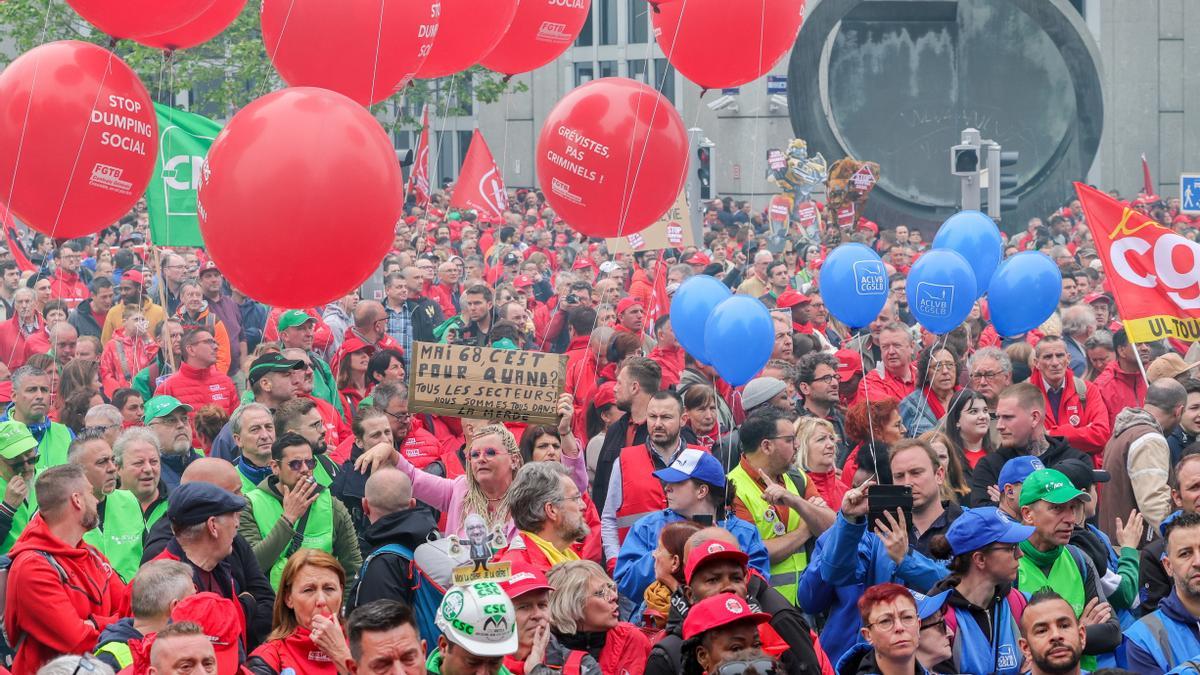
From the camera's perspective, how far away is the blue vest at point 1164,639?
5.73m

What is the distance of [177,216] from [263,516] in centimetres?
460

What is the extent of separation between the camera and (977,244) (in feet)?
40.2

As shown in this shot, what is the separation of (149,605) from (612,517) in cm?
269

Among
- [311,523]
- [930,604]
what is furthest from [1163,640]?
[311,523]

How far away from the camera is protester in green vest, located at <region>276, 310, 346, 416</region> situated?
406 inches

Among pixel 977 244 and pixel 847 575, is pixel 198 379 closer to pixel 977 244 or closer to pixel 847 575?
pixel 847 575

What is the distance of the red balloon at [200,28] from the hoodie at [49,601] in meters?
2.52

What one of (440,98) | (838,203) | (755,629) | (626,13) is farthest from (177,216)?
(626,13)

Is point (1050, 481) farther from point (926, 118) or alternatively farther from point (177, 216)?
point (926, 118)

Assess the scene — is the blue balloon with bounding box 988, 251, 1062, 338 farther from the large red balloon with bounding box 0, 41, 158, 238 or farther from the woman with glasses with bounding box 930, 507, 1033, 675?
the large red balloon with bounding box 0, 41, 158, 238

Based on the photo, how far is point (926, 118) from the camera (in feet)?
106

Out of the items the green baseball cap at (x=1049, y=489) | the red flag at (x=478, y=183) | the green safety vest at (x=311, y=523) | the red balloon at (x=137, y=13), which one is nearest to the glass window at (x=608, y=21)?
the red flag at (x=478, y=183)

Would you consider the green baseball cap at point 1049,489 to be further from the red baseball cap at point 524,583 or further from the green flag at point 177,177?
the green flag at point 177,177

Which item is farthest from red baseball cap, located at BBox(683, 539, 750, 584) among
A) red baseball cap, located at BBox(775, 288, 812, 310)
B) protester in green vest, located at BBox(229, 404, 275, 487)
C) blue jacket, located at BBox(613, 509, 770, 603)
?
red baseball cap, located at BBox(775, 288, 812, 310)
